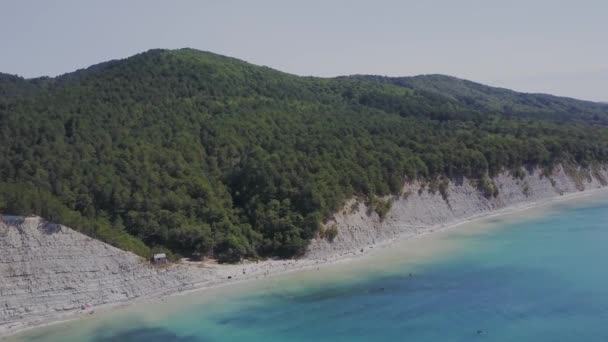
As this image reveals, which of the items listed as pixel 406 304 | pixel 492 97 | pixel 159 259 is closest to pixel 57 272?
pixel 159 259

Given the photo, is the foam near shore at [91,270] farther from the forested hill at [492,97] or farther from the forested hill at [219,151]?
the forested hill at [492,97]

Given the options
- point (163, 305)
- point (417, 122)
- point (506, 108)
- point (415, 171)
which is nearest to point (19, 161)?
point (163, 305)

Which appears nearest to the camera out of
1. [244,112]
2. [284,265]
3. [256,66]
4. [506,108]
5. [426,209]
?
[284,265]

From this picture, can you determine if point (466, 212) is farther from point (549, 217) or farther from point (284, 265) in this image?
point (284, 265)

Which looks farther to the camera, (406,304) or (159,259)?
(159,259)

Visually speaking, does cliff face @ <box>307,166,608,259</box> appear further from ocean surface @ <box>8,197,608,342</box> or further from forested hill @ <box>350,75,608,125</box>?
forested hill @ <box>350,75,608,125</box>

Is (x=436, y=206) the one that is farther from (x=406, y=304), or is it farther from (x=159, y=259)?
(x=159, y=259)

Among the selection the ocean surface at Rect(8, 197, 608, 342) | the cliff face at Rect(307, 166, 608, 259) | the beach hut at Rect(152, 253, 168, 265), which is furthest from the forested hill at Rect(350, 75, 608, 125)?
the beach hut at Rect(152, 253, 168, 265)
